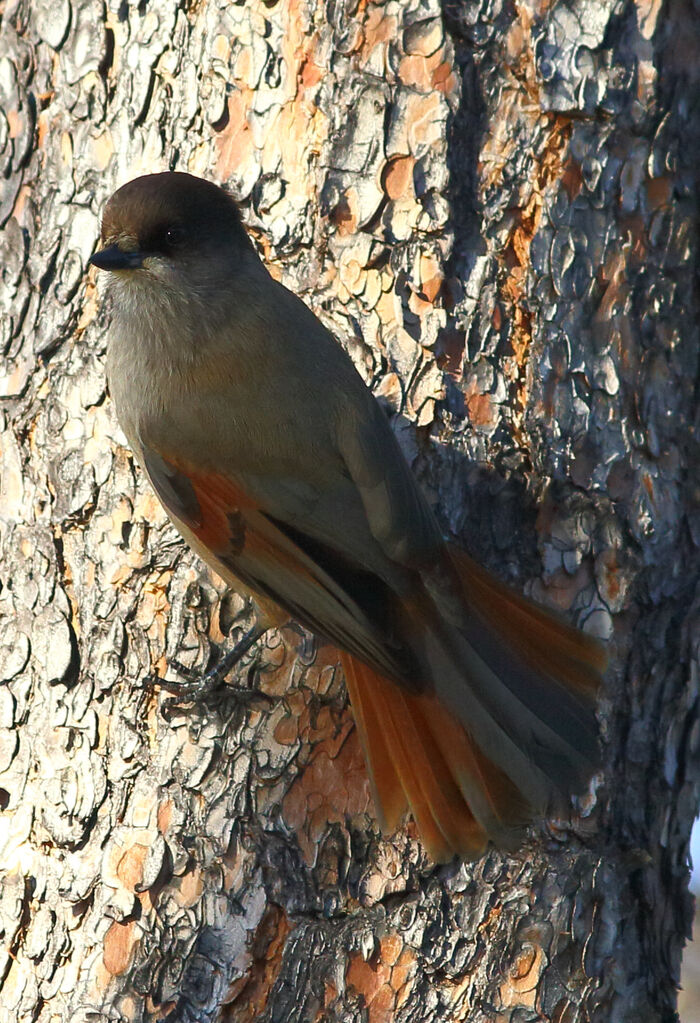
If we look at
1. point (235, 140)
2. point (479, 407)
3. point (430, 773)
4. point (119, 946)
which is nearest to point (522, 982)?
point (430, 773)

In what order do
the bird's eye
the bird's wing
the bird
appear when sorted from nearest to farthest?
the bird
the bird's wing
the bird's eye

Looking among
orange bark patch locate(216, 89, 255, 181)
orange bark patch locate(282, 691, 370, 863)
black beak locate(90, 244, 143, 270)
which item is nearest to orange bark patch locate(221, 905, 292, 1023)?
orange bark patch locate(282, 691, 370, 863)

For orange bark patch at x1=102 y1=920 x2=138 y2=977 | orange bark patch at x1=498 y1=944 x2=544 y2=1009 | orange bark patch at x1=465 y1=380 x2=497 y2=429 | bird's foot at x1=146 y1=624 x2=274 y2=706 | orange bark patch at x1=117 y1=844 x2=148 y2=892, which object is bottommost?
orange bark patch at x1=102 y1=920 x2=138 y2=977

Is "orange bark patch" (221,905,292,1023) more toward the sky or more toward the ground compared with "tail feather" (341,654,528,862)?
more toward the ground

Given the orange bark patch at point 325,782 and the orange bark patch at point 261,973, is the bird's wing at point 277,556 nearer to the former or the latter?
the orange bark patch at point 325,782

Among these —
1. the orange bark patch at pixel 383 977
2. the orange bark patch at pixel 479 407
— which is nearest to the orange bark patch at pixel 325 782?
the orange bark patch at pixel 383 977

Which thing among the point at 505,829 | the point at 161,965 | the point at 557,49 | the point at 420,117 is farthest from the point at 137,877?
the point at 557,49

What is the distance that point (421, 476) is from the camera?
10.6 ft

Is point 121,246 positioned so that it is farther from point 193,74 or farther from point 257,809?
point 257,809

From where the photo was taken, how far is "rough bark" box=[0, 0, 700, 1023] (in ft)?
9.59

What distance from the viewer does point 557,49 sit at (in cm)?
318

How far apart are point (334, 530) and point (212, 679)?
507 millimetres

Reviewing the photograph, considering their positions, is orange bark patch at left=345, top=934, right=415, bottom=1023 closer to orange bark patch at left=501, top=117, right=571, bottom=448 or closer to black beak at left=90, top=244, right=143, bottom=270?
orange bark patch at left=501, top=117, right=571, bottom=448

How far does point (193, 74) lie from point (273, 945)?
233 cm
